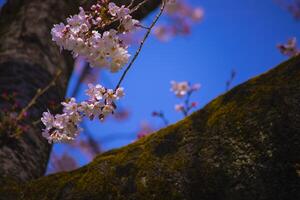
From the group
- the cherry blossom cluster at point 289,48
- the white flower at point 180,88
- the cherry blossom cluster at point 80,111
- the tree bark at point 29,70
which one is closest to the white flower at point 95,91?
the cherry blossom cluster at point 80,111

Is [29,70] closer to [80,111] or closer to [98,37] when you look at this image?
[80,111]

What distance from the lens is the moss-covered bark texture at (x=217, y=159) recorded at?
4.97 ft

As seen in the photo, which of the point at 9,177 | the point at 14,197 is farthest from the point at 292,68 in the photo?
the point at 9,177

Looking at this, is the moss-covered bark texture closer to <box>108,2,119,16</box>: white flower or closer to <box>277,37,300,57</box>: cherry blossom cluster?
<box>108,2,119,16</box>: white flower

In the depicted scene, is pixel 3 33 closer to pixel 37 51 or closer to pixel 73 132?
pixel 37 51

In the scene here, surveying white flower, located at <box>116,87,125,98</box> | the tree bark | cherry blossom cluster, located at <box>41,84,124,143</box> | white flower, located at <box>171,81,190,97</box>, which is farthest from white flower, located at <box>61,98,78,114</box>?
white flower, located at <box>171,81,190,97</box>

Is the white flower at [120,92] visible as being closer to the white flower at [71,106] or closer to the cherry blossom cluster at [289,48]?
the white flower at [71,106]

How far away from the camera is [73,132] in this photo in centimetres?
180

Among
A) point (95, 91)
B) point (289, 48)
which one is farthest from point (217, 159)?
point (289, 48)

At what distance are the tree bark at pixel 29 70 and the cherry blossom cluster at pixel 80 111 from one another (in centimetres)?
67

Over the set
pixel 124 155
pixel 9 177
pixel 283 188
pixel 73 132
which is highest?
pixel 9 177

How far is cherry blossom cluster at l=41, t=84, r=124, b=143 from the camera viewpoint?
67.8 inches

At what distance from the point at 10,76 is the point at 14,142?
0.76 meters

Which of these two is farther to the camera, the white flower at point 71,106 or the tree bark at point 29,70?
the tree bark at point 29,70
